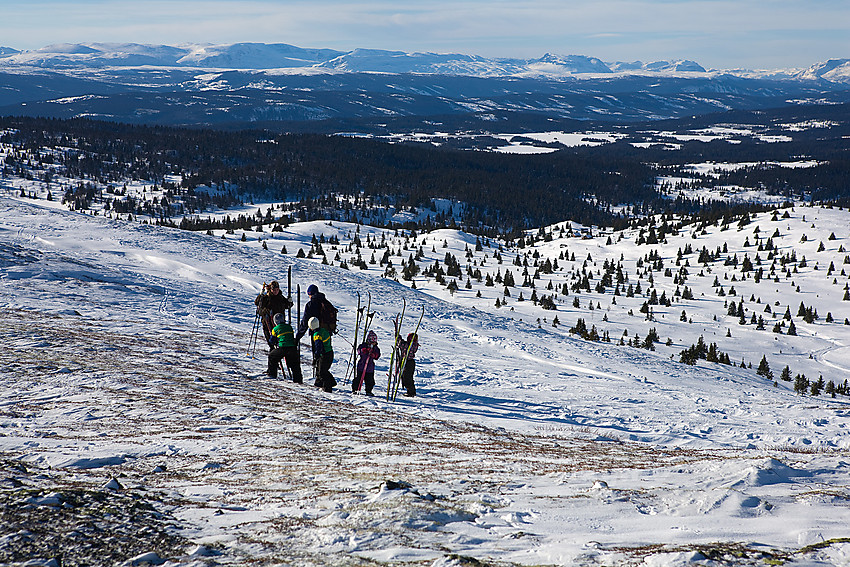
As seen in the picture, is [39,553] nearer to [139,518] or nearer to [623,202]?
[139,518]

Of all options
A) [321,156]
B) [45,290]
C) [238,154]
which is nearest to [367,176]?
[321,156]

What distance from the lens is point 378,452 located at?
6.43m

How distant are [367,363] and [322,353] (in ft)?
2.67

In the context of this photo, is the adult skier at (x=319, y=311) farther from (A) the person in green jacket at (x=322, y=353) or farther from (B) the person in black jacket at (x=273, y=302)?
(B) the person in black jacket at (x=273, y=302)

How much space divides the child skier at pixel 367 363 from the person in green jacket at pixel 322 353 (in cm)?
46

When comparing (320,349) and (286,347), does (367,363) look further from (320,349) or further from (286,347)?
(286,347)

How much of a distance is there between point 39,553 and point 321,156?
13622 centimetres

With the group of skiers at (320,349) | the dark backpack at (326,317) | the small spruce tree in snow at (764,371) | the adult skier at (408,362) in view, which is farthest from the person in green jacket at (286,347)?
the small spruce tree in snow at (764,371)

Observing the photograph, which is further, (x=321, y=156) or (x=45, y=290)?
(x=321, y=156)

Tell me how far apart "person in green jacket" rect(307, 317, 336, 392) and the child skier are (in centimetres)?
46

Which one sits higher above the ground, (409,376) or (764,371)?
(409,376)

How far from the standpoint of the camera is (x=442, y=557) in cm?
345

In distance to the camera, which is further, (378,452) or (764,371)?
(764,371)

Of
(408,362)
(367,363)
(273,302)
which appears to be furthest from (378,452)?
(273,302)
